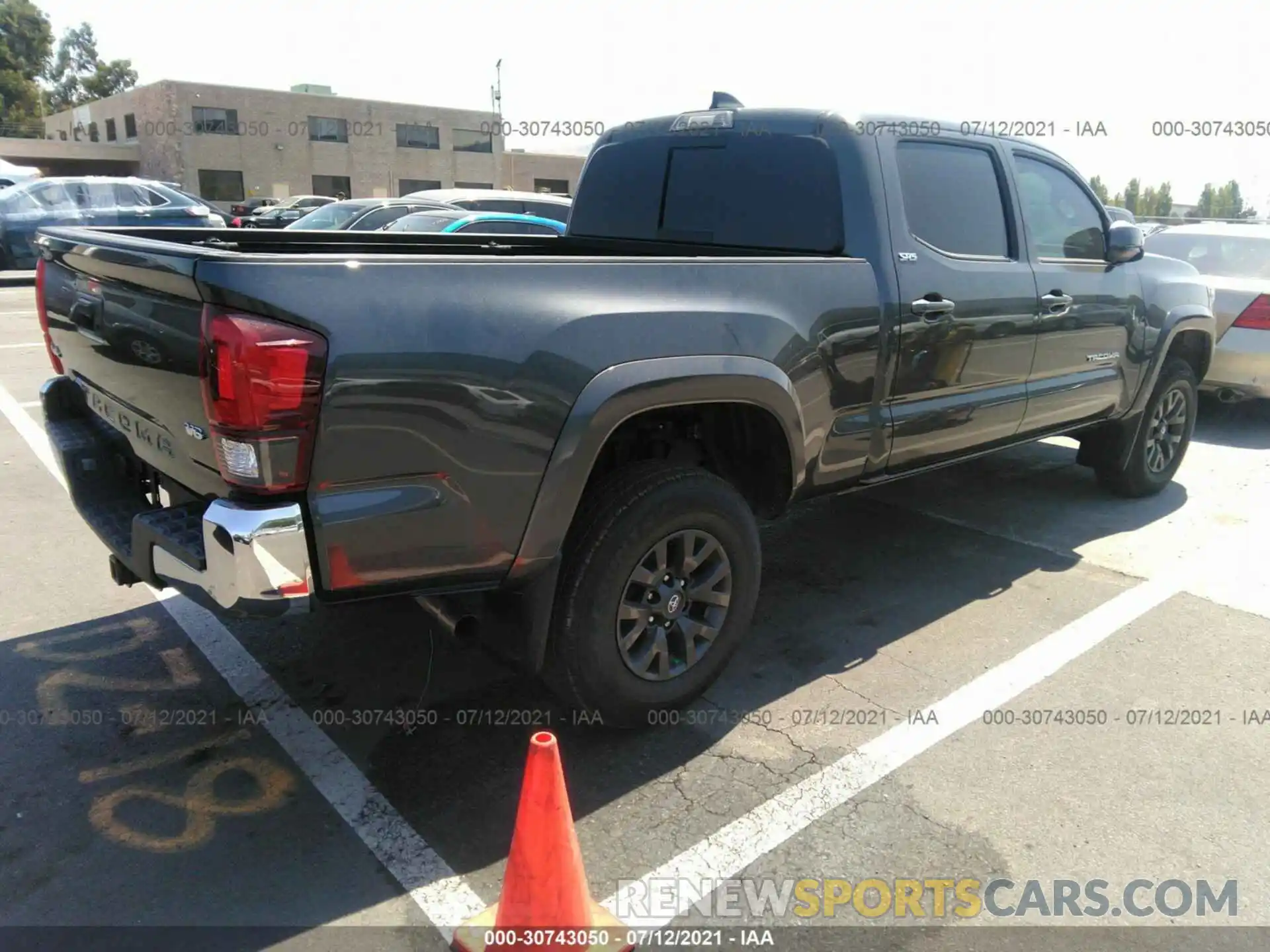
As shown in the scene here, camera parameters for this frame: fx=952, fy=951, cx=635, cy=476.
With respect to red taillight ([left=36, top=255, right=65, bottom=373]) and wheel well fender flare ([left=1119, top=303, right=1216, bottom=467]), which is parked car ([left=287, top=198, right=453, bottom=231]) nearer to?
red taillight ([left=36, top=255, right=65, bottom=373])

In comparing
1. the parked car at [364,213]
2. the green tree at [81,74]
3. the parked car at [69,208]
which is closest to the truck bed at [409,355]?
the parked car at [364,213]

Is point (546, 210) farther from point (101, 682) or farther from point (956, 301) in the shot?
point (101, 682)

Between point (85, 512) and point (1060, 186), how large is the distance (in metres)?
4.62

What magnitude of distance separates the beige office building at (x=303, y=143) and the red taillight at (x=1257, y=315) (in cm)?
3925

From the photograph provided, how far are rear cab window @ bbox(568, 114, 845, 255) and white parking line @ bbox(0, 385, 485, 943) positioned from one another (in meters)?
2.50

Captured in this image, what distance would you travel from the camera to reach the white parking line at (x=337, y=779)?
2.50 meters

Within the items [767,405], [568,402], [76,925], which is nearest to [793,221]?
[767,405]

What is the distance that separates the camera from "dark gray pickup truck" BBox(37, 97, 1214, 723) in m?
2.33

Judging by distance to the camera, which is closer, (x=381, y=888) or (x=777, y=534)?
(x=381, y=888)

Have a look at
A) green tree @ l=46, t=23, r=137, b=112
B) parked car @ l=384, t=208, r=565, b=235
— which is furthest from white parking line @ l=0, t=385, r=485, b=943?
green tree @ l=46, t=23, r=137, b=112

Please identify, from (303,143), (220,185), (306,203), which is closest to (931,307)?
(306,203)

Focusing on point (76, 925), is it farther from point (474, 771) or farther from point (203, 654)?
point (203, 654)

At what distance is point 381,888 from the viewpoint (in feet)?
8.27

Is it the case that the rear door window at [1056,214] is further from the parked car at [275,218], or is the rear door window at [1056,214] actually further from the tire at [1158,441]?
the parked car at [275,218]
